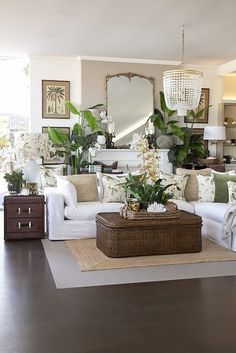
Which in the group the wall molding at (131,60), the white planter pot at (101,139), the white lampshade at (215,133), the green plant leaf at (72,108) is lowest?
the white planter pot at (101,139)

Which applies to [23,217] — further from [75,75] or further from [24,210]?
[75,75]

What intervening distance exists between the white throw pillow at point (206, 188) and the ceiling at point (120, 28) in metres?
2.13

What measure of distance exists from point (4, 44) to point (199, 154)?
13.8 feet

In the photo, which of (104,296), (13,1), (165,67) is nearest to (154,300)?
A: (104,296)

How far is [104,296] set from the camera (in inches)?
144

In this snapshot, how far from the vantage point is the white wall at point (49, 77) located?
8.09 meters

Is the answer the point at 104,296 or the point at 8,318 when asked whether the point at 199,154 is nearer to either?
the point at 104,296

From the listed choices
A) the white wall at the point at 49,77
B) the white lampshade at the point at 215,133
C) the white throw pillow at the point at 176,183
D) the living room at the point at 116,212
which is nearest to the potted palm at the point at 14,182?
the living room at the point at 116,212

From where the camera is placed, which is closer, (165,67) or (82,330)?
(82,330)

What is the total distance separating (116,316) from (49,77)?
588 centimetres

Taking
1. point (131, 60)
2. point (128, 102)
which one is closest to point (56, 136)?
point (128, 102)

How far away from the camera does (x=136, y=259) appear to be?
480 centimetres

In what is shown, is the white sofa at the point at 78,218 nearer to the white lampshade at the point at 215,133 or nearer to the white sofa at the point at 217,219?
the white sofa at the point at 217,219

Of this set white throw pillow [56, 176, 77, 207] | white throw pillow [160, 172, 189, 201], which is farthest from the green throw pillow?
white throw pillow [56, 176, 77, 207]
